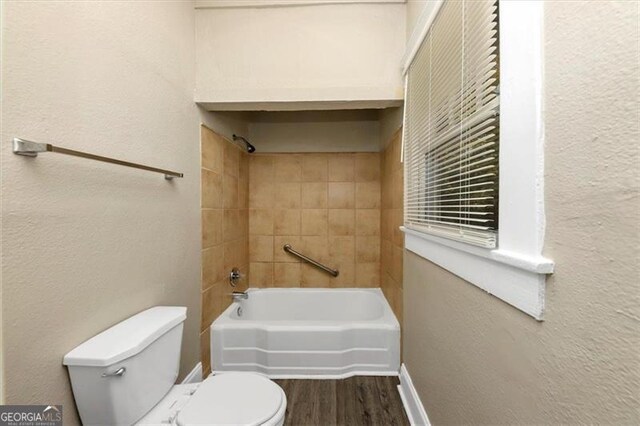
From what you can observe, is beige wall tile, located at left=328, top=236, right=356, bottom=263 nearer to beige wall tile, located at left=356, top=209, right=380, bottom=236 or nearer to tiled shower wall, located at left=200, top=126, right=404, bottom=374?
tiled shower wall, located at left=200, top=126, right=404, bottom=374

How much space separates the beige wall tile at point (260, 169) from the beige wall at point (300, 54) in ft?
3.72

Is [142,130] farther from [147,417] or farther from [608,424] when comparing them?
[608,424]

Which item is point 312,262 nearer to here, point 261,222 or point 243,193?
point 261,222

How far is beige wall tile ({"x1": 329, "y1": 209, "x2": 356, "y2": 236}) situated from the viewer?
9.51 feet

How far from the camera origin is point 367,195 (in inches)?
114

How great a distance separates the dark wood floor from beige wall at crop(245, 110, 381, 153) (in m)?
2.06

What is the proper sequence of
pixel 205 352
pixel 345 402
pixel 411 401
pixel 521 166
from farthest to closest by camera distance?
pixel 205 352
pixel 345 402
pixel 411 401
pixel 521 166

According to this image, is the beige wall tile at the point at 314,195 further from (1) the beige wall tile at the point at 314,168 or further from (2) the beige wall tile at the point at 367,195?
(2) the beige wall tile at the point at 367,195

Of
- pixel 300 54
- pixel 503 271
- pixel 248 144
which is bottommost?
pixel 503 271

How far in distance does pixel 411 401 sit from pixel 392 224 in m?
1.15

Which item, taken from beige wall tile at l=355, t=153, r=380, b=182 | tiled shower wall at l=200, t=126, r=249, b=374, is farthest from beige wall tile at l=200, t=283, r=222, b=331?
beige wall tile at l=355, t=153, r=380, b=182

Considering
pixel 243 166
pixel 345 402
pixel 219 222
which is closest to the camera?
pixel 345 402

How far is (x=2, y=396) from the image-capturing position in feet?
2.45
